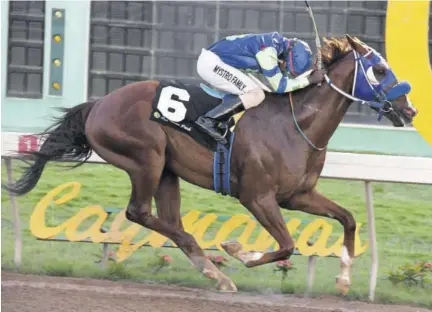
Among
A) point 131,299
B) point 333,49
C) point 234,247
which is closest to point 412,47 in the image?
point 333,49

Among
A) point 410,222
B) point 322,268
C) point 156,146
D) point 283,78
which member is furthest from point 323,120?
point 410,222

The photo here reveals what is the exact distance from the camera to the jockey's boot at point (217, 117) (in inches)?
219

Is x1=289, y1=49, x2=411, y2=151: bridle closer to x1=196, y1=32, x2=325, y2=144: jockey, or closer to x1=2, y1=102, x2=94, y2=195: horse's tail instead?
x1=196, y1=32, x2=325, y2=144: jockey

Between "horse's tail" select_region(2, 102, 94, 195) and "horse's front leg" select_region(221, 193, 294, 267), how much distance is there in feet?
4.06

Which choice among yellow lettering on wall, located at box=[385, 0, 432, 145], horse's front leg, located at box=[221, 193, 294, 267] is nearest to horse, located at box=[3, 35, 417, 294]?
horse's front leg, located at box=[221, 193, 294, 267]

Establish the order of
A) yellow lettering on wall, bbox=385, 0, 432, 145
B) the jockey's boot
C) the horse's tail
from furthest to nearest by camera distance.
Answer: yellow lettering on wall, bbox=385, 0, 432, 145
the horse's tail
the jockey's boot

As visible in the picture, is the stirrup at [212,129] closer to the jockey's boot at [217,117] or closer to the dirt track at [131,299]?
the jockey's boot at [217,117]

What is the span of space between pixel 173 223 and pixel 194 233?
0.30 m

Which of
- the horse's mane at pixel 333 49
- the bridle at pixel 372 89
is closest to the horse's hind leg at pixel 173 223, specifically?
the bridle at pixel 372 89

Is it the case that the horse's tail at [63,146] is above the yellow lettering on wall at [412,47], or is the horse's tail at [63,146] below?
below

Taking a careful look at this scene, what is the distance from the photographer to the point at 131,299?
548 cm

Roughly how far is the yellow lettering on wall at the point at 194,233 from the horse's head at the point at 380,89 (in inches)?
40.1

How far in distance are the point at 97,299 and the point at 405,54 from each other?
5.87 metres

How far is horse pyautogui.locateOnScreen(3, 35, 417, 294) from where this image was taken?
18.1ft
